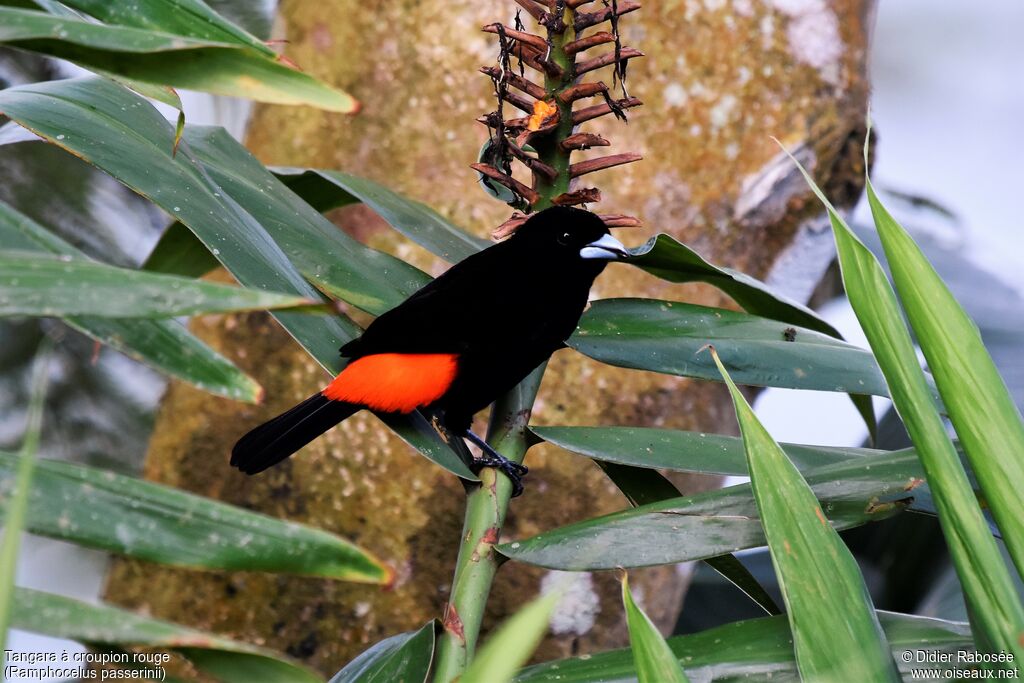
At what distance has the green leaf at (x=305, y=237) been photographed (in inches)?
45.1

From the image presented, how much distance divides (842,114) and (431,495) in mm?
1181

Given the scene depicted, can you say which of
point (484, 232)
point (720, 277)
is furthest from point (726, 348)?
point (484, 232)

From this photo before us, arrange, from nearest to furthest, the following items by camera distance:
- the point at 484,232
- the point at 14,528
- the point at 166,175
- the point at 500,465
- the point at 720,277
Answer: the point at 14,528, the point at 166,175, the point at 500,465, the point at 720,277, the point at 484,232

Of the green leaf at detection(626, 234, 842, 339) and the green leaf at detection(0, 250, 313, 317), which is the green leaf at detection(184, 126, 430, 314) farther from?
the green leaf at detection(0, 250, 313, 317)

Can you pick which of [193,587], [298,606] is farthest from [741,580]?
[193,587]

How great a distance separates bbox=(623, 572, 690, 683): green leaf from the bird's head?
0.82m

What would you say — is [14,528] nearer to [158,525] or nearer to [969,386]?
[158,525]

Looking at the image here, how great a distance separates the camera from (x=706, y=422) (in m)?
2.06

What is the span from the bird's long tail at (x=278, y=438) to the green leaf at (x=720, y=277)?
459mm

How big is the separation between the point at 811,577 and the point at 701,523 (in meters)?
0.19

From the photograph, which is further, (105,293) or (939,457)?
(939,457)

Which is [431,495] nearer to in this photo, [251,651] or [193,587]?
[193,587]

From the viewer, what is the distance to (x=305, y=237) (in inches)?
45.8

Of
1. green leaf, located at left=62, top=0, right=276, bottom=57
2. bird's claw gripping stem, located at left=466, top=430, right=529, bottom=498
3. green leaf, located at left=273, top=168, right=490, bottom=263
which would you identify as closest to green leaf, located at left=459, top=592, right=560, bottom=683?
green leaf, located at left=62, top=0, right=276, bottom=57
